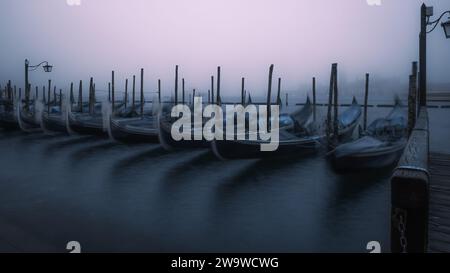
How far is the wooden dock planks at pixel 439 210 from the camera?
11.2 feet

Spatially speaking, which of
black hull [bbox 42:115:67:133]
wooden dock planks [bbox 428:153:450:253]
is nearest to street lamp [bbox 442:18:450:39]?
wooden dock planks [bbox 428:153:450:253]

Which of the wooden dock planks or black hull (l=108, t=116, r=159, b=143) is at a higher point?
black hull (l=108, t=116, r=159, b=143)

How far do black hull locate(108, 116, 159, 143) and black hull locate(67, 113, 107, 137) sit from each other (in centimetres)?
245

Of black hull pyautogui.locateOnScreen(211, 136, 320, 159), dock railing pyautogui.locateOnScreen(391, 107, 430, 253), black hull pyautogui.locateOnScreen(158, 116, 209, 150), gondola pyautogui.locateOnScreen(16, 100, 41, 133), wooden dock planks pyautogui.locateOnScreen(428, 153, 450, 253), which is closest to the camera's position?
dock railing pyautogui.locateOnScreen(391, 107, 430, 253)

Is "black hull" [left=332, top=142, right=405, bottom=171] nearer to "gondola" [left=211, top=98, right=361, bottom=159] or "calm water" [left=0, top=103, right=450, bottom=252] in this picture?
"calm water" [left=0, top=103, right=450, bottom=252]

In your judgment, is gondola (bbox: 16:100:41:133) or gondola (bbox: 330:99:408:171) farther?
gondola (bbox: 16:100:41:133)

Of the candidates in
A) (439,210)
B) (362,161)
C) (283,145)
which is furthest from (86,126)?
(439,210)

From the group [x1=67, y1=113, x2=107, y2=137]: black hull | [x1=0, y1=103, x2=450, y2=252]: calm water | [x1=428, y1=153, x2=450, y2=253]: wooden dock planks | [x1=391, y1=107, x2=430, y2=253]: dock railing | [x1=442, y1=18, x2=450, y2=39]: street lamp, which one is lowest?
[x1=0, y1=103, x2=450, y2=252]: calm water

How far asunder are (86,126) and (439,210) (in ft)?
67.6

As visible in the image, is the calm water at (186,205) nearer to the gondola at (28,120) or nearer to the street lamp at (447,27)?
the street lamp at (447,27)

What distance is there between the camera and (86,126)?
21.3 m

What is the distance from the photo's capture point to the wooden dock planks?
11.2ft

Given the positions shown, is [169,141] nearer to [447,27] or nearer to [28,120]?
[447,27]

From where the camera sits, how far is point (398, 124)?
1858 cm
